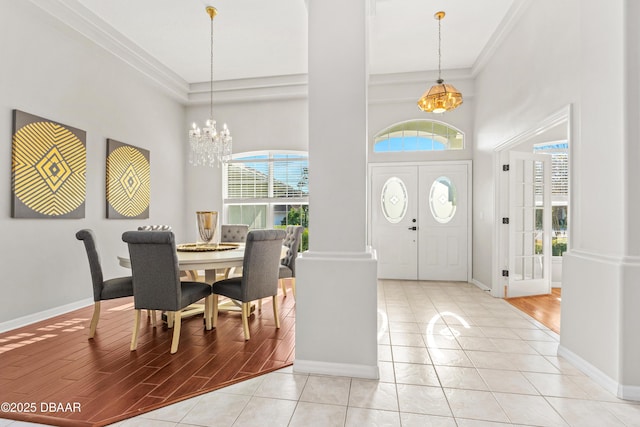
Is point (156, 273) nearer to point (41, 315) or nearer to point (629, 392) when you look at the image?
point (41, 315)

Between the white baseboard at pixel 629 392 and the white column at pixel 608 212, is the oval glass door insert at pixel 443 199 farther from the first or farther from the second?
the white baseboard at pixel 629 392

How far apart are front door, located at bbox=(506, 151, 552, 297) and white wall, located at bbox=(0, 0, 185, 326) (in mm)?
5365

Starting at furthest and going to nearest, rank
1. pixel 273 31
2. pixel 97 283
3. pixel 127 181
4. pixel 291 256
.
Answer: pixel 127 181
pixel 273 31
pixel 291 256
pixel 97 283

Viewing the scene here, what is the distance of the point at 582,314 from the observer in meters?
2.25

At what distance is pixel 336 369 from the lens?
212 cm

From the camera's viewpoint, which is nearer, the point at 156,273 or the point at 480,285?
the point at 156,273

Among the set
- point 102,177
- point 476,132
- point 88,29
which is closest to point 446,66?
point 476,132

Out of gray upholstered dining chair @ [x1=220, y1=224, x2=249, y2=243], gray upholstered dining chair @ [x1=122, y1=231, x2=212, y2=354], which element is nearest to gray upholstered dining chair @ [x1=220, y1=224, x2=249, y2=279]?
gray upholstered dining chair @ [x1=220, y1=224, x2=249, y2=243]

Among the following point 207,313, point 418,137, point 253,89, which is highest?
point 253,89

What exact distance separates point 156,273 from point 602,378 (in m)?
3.15

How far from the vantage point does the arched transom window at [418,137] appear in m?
5.34

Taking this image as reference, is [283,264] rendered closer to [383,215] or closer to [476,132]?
[383,215]

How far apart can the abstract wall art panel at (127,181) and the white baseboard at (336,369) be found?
348 cm

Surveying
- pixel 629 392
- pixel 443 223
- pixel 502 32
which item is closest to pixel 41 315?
pixel 629 392
